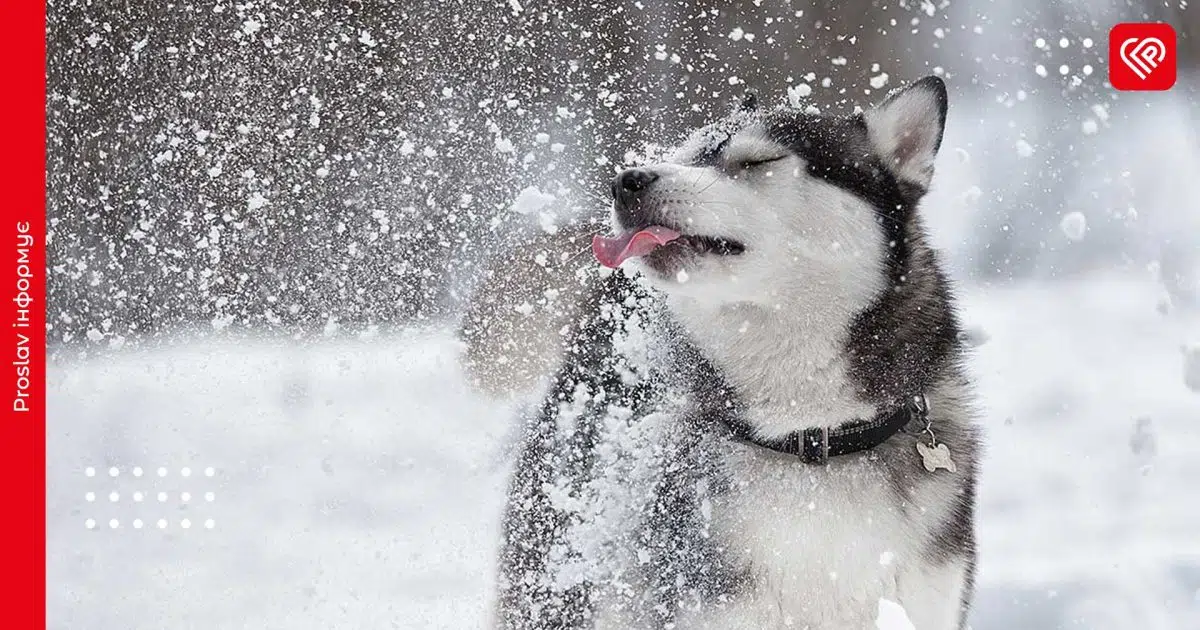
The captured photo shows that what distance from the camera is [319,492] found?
172cm

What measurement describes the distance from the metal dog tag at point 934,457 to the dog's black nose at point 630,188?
40 cm

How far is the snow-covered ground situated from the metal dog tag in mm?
665

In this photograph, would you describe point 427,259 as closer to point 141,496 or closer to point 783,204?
point 141,496

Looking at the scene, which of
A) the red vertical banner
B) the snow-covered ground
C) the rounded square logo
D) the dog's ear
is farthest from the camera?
the rounded square logo

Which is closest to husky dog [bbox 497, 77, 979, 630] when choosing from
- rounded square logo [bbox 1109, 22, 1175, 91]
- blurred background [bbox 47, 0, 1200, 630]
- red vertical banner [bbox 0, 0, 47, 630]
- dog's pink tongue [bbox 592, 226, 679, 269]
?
dog's pink tongue [bbox 592, 226, 679, 269]

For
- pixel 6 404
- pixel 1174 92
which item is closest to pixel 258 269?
pixel 6 404

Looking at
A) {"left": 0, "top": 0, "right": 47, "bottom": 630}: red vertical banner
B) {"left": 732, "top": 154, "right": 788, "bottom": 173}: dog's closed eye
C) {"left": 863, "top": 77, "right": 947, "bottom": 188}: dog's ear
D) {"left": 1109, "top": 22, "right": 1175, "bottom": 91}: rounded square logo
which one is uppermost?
{"left": 1109, "top": 22, "right": 1175, "bottom": 91}: rounded square logo

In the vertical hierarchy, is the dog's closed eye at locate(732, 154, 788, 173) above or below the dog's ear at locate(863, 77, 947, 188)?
below

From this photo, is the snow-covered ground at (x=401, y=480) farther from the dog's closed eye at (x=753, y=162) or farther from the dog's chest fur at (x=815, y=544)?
the dog's closed eye at (x=753, y=162)

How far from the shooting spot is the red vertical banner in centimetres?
142

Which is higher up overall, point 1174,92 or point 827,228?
point 1174,92

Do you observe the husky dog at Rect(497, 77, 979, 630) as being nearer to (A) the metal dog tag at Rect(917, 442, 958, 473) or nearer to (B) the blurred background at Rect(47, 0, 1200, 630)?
(A) the metal dog tag at Rect(917, 442, 958, 473)

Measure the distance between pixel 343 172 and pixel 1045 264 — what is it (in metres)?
1.63

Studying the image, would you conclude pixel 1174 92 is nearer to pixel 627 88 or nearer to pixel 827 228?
pixel 627 88
